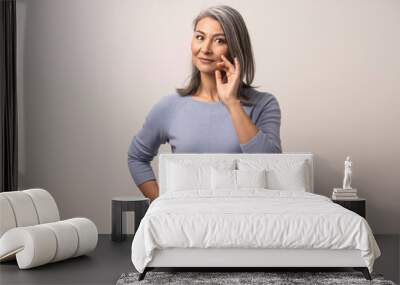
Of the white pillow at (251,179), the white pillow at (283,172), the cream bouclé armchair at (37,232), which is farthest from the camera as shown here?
the white pillow at (283,172)

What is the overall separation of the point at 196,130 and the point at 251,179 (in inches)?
38.5

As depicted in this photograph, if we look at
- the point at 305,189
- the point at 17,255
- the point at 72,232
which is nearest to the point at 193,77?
the point at 305,189

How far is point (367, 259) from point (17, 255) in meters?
2.58

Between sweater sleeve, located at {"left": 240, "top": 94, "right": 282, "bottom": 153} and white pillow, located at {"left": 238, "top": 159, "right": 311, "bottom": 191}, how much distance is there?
24 centimetres

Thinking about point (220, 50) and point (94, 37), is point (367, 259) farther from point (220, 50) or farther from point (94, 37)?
point (94, 37)

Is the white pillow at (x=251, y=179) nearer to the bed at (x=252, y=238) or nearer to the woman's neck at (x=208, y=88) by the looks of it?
the woman's neck at (x=208, y=88)

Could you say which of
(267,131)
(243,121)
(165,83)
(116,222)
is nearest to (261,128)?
(267,131)

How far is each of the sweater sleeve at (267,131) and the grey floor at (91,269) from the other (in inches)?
57.4

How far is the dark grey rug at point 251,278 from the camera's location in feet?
16.1

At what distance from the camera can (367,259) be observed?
4906 mm

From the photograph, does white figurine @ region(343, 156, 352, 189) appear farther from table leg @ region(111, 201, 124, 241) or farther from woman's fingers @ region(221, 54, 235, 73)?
table leg @ region(111, 201, 124, 241)

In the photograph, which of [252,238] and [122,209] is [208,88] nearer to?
[122,209]

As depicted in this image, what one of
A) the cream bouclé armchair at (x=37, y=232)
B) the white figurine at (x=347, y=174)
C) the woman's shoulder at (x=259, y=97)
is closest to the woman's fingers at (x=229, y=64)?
the woman's shoulder at (x=259, y=97)

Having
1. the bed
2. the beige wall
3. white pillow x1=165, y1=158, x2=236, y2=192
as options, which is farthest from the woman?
the bed
